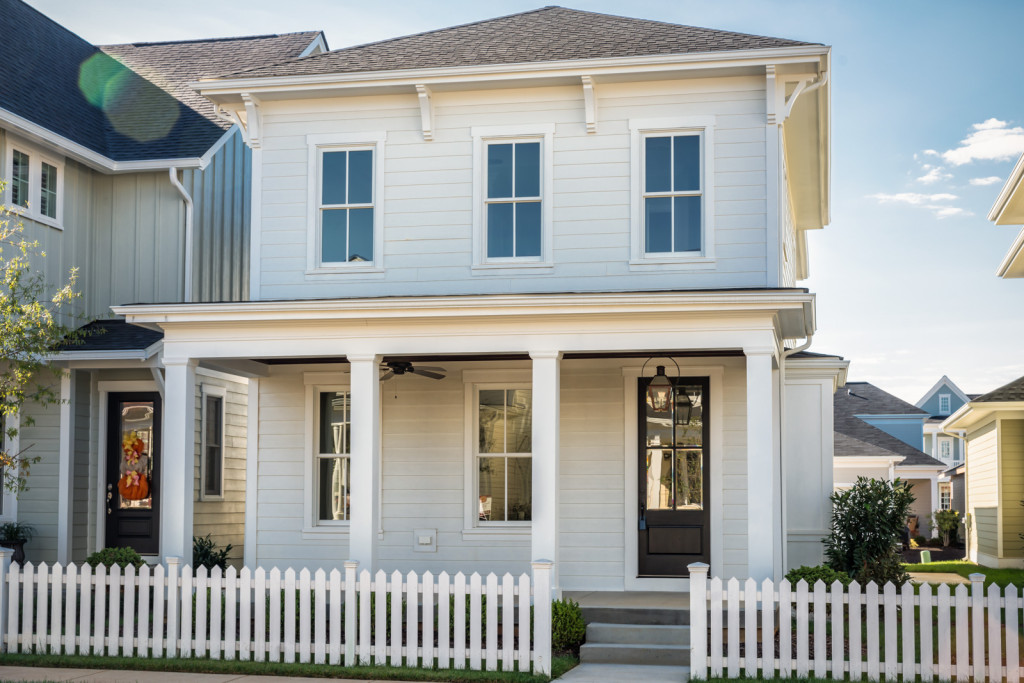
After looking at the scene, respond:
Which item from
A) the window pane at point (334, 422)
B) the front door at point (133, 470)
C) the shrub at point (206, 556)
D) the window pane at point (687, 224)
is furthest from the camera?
the front door at point (133, 470)

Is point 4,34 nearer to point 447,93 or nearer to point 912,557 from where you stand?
point 447,93

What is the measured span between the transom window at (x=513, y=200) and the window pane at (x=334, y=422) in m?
3.05

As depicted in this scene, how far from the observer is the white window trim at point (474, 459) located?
13.3m

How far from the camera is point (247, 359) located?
13164 mm

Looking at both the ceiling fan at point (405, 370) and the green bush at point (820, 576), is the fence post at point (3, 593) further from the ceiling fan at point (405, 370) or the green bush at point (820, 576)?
Answer: the green bush at point (820, 576)

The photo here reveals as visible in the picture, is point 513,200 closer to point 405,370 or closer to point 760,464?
point 405,370

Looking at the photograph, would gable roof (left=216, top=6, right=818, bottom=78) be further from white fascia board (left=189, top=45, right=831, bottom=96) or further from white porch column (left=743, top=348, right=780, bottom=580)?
white porch column (left=743, top=348, right=780, bottom=580)

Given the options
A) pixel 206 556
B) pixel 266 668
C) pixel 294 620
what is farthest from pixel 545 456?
pixel 206 556

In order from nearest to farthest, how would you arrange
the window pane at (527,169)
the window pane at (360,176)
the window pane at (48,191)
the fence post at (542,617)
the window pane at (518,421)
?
the fence post at (542,617), the window pane at (527,169), the window pane at (360,176), the window pane at (518,421), the window pane at (48,191)

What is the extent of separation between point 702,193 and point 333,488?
605 centimetres

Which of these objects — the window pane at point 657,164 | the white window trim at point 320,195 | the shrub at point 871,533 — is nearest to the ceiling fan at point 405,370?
the white window trim at point 320,195

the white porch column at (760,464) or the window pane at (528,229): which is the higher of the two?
the window pane at (528,229)

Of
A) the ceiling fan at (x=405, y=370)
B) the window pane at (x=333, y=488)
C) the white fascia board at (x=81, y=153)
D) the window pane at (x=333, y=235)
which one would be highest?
the white fascia board at (x=81, y=153)

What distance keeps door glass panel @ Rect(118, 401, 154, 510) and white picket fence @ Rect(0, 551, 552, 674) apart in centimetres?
491
